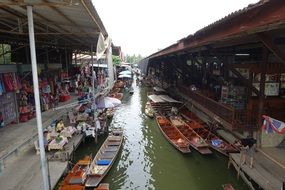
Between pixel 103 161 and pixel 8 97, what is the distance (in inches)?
279

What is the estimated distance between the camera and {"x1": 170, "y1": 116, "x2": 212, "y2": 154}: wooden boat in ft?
50.4

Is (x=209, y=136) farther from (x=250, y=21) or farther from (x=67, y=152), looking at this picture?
(x=250, y=21)

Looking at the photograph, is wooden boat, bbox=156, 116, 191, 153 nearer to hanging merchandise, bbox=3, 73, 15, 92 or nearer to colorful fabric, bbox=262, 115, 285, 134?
colorful fabric, bbox=262, 115, 285, 134

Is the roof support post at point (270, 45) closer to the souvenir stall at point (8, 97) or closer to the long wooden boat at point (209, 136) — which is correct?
the long wooden boat at point (209, 136)

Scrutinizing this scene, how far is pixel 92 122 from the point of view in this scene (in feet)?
61.9

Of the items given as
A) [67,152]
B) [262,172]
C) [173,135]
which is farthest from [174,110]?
[262,172]

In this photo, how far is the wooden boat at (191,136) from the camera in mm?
15366

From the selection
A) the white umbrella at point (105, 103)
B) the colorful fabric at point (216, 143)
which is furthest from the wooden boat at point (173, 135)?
the white umbrella at point (105, 103)

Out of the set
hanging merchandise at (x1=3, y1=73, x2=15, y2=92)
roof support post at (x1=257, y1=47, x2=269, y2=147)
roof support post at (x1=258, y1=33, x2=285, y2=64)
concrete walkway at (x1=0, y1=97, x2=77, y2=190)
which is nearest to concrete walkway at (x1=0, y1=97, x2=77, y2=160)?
concrete walkway at (x1=0, y1=97, x2=77, y2=190)

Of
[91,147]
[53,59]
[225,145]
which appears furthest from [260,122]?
[53,59]

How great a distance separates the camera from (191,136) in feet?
57.7

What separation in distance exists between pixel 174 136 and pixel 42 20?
11293 millimetres

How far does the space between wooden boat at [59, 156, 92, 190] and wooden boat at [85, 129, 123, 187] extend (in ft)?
0.90

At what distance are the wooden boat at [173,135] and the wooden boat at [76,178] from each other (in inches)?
227
